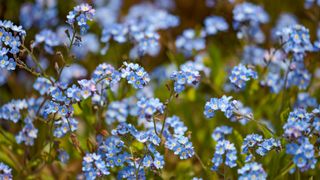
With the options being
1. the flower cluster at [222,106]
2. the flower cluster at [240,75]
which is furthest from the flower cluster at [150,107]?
the flower cluster at [240,75]

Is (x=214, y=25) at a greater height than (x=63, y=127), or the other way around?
(x=214, y=25)

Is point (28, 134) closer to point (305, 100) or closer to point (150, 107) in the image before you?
point (150, 107)

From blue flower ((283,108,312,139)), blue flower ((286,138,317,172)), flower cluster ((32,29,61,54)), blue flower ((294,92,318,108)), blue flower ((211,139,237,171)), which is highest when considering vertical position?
flower cluster ((32,29,61,54))

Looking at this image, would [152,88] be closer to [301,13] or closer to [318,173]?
[318,173]

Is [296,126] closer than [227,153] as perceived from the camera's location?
Yes

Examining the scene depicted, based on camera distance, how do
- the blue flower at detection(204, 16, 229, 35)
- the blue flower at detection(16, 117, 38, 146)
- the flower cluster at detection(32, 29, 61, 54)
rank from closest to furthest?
the blue flower at detection(16, 117, 38, 146)
the flower cluster at detection(32, 29, 61, 54)
the blue flower at detection(204, 16, 229, 35)

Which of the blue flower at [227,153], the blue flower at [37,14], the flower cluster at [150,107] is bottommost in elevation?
the blue flower at [227,153]

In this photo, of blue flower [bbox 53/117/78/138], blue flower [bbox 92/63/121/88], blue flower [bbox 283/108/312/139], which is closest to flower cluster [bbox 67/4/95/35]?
blue flower [bbox 92/63/121/88]

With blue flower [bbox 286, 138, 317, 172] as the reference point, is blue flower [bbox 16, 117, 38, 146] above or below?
above

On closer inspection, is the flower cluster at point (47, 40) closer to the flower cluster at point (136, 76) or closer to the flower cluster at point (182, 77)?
the flower cluster at point (136, 76)

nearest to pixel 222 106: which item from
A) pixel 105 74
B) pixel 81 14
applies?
pixel 105 74

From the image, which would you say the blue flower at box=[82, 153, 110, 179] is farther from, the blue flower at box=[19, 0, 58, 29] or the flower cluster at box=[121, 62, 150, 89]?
the blue flower at box=[19, 0, 58, 29]
